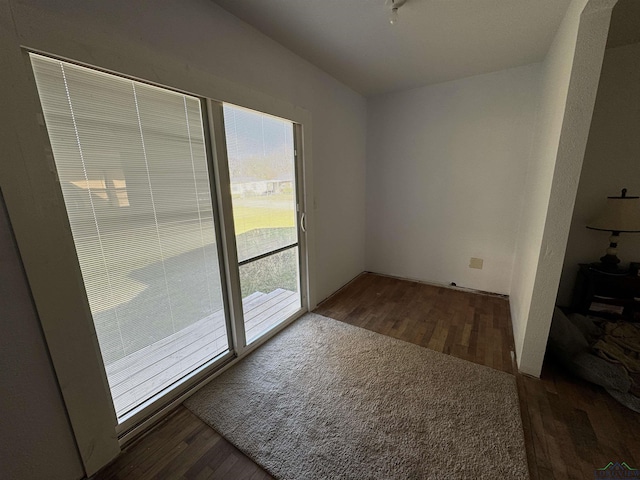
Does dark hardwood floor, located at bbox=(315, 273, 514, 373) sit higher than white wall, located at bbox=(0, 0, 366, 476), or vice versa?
white wall, located at bbox=(0, 0, 366, 476)

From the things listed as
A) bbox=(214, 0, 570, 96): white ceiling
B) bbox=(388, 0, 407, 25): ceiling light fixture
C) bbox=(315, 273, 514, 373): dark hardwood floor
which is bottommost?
bbox=(315, 273, 514, 373): dark hardwood floor

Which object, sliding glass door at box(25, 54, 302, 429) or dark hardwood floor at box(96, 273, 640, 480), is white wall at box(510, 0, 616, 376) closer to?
dark hardwood floor at box(96, 273, 640, 480)

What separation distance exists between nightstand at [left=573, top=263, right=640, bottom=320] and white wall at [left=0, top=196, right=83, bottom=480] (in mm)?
3867

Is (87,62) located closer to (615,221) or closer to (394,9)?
(394,9)

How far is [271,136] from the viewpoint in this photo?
2.12 metres

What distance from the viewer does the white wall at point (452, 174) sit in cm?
270

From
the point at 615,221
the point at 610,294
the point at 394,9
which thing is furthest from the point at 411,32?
the point at 610,294

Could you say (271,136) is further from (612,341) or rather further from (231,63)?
(612,341)

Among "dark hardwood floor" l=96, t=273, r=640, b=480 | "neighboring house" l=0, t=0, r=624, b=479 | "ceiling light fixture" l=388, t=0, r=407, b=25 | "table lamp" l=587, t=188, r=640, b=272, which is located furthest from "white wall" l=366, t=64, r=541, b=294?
"ceiling light fixture" l=388, t=0, r=407, b=25

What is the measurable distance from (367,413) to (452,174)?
277cm

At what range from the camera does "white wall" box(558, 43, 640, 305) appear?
2213 mm

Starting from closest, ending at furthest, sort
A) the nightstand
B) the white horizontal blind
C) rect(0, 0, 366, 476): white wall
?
rect(0, 0, 366, 476): white wall
the white horizontal blind
the nightstand

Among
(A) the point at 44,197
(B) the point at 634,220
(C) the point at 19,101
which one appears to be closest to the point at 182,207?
(A) the point at 44,197

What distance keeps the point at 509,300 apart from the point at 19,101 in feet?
13.3
